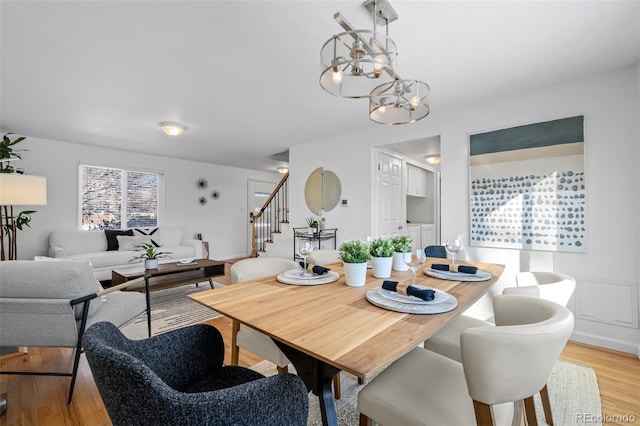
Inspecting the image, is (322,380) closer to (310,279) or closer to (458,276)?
(310,279)

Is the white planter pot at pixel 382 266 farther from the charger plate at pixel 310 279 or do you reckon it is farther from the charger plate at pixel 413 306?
the charger plate at pixel 413 306

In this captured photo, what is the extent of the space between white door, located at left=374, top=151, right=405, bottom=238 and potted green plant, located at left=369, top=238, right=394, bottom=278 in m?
2.61

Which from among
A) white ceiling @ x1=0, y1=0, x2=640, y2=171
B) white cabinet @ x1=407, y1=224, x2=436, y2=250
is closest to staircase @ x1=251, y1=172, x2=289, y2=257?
white cabinet @ x1=407, y1=224, x2=436, y2=250

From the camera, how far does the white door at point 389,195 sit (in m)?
4.27

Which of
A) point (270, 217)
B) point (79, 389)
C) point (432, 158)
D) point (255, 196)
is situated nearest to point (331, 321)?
point (79, 389)

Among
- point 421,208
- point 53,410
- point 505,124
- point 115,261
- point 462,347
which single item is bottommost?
point 53,410

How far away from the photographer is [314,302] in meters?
1.19

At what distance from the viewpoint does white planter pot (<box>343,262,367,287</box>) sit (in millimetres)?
1417

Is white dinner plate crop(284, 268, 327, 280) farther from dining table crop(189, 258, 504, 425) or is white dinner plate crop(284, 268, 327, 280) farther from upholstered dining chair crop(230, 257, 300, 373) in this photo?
upholstered dining chair crop(230, 257, 300, 373)

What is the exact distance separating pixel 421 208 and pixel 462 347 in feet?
18.7

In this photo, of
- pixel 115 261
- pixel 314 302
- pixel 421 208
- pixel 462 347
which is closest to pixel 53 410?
pixel 314 302

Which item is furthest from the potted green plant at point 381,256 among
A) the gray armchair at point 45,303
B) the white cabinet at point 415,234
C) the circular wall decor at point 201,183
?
the circular wall decor at point 201,183

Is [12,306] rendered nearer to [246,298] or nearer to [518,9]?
[246,298]

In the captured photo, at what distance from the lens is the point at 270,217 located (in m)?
6.83
